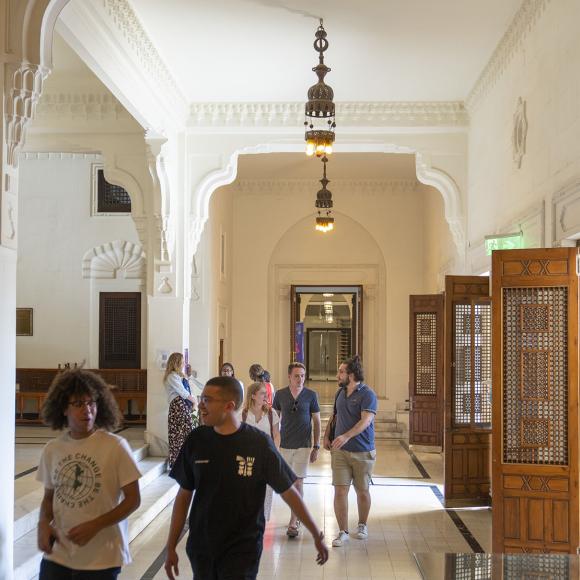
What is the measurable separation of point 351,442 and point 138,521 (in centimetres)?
197

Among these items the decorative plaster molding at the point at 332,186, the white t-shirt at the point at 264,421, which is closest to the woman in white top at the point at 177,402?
the white t-shirt at the point at 264,421

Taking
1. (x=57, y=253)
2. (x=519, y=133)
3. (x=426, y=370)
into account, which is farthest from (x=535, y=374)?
(x=57, y=253)

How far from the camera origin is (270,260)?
52.4 ft

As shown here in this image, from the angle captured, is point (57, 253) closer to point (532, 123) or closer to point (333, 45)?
point (333, 45)

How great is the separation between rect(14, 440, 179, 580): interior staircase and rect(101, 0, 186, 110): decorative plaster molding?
386 cm

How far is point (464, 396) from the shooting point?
8109 mm

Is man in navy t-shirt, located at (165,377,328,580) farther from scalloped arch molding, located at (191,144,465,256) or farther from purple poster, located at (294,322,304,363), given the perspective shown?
purple poster, located at (294,322,304,363)

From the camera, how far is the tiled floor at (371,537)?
5723 mm

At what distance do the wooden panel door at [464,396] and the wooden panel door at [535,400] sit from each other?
2.06 metres

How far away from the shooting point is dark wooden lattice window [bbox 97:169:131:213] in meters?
14.0

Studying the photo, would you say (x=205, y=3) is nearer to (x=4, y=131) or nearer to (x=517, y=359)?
(x=4, y=131)

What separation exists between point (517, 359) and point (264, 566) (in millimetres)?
2355

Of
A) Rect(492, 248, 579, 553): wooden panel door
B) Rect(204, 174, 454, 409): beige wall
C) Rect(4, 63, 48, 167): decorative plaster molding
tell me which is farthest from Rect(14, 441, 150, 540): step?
Rect(204, 174, 454, 409): beige wall

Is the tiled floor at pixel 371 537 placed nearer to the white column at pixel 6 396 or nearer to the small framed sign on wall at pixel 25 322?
the white column at pixel 6 396
